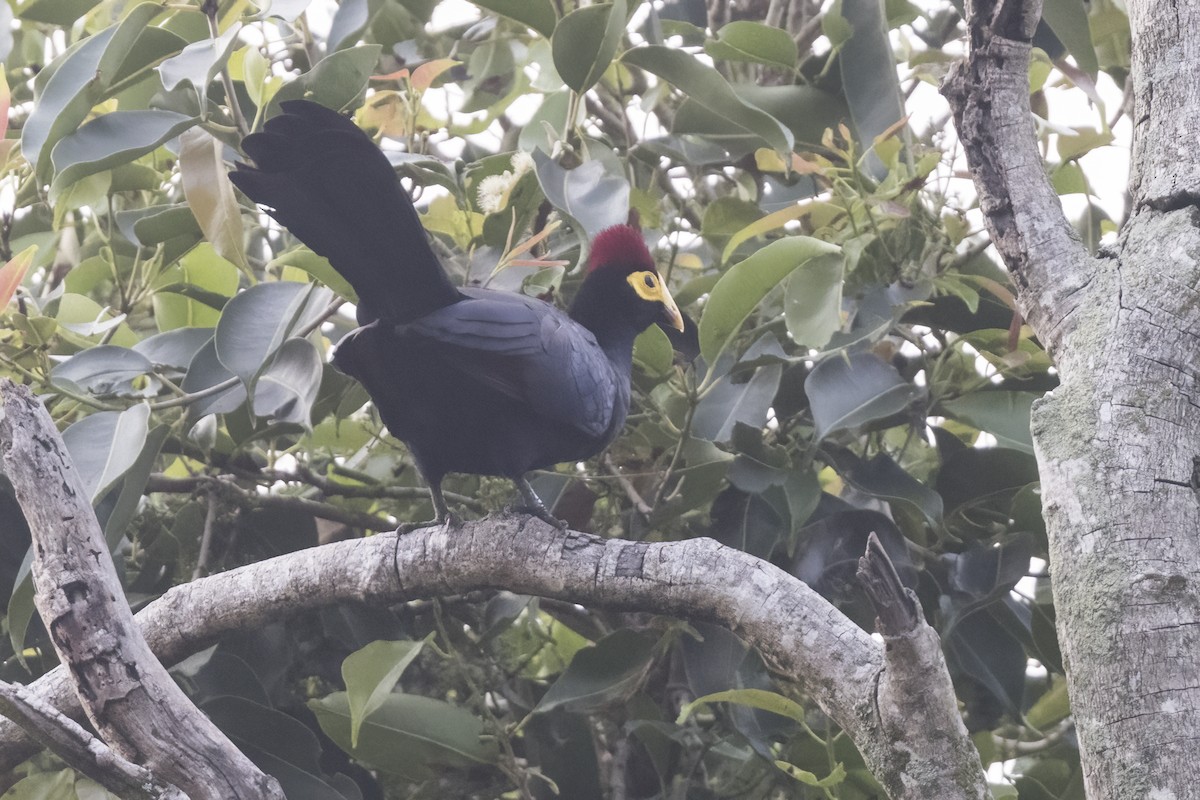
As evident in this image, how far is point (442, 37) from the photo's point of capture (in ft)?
9.39

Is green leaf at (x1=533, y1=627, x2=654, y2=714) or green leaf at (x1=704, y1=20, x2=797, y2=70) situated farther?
green leaf at (x1=704, y1=20, x2=797, y2=70)

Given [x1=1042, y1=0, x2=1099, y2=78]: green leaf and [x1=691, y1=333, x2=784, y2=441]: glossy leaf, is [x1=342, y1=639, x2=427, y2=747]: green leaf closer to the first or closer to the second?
[x1=691, y1=333, x2=784, y2=441]: glossy leaf

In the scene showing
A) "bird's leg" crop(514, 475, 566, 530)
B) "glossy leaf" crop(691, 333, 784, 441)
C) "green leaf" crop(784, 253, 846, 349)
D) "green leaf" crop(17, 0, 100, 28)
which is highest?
"green leaf" crop(17, 0, 100, 28)

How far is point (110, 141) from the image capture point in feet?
6.47

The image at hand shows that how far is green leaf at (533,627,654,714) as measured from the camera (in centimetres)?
203

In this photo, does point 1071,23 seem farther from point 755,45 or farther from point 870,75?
point 755,45

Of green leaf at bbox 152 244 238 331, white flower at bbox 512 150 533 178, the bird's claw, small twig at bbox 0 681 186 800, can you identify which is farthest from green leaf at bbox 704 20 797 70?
small twig at bbox 0 681 186 800

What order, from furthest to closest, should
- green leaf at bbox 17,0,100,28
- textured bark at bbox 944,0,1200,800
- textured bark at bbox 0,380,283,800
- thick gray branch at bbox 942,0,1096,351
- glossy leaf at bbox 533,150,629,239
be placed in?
green leaf at bbox 17,0,100,28 → glossy leaf at bbox 533,150,629,239 → thick gray branch at bbox 942,0,1096,351 → textured bark at bbox 0,380,283,800 → textured bark at bbox 944,0,1200,800

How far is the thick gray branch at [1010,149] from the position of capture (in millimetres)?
1637

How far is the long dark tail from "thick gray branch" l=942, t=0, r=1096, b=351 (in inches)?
34.0

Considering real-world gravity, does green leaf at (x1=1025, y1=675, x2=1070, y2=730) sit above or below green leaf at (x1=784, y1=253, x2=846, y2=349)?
below

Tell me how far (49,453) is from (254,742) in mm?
749

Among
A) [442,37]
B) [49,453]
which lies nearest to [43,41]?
[442,37]

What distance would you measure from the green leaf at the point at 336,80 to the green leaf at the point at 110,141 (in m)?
0.21
